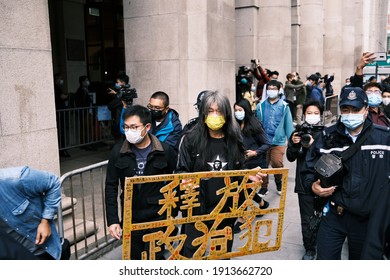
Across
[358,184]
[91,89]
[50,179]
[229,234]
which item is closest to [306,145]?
[358,184]

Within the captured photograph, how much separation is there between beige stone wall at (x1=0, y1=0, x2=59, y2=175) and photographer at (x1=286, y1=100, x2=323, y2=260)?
318 cm

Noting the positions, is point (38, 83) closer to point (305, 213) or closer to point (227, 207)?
point (227, 207)

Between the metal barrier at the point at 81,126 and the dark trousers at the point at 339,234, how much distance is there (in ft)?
21.5

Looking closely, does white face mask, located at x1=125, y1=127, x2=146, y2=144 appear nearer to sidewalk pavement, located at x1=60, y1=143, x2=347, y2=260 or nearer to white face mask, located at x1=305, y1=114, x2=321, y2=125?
sidewalk pavement, located at x1=60, y1=143, x2=347, y2=260

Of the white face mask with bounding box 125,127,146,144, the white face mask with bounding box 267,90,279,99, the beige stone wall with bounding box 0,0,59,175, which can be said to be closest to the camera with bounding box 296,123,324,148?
the white face mask with bounding box 125,127,146,144

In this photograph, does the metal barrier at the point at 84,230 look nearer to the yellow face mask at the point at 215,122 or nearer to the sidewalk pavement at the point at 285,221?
the sidewalk pavement at the point at 285,221

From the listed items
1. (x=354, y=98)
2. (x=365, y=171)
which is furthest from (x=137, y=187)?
(x=354, y=98)

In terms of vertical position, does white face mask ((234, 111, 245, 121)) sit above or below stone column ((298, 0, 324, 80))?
below

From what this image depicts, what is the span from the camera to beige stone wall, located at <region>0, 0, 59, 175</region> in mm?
4723

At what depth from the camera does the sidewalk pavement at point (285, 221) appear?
16.1 ft

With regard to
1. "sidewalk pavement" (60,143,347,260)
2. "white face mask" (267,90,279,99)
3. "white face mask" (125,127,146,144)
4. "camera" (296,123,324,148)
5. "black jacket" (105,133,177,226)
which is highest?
"white face mask" (267,90,279,99)

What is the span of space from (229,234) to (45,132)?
3.03m

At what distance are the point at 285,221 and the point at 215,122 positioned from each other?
9.97 ft

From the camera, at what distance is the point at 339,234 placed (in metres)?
3.44
